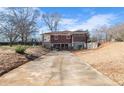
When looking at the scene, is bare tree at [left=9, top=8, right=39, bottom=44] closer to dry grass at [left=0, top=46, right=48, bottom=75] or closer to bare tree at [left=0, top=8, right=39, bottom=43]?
bare tree at [left=0, top=8, right=39, bottom=43]

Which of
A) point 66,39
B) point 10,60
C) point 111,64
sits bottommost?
point 111,64

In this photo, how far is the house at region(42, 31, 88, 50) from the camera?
48.9 m

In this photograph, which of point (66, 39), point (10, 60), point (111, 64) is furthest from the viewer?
point (66, 39)

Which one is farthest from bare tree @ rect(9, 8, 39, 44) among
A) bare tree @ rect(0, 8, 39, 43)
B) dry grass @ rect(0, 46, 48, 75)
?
dry grass @ rect(0, 46, 48, 75)

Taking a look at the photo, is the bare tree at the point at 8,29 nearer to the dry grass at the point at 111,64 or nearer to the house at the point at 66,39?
the house at the point at 66,39

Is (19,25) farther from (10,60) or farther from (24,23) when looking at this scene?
(10,60)

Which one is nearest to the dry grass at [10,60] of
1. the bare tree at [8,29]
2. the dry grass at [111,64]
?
the dry grass at [111,64]

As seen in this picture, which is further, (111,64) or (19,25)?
(19,25)

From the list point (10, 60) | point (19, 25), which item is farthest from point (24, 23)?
point (10, 60)

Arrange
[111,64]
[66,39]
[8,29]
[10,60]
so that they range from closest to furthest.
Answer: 1. [111,64]
2. [10,60]
3. [8,29]
4. [66,39]

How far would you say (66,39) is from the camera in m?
49.6
